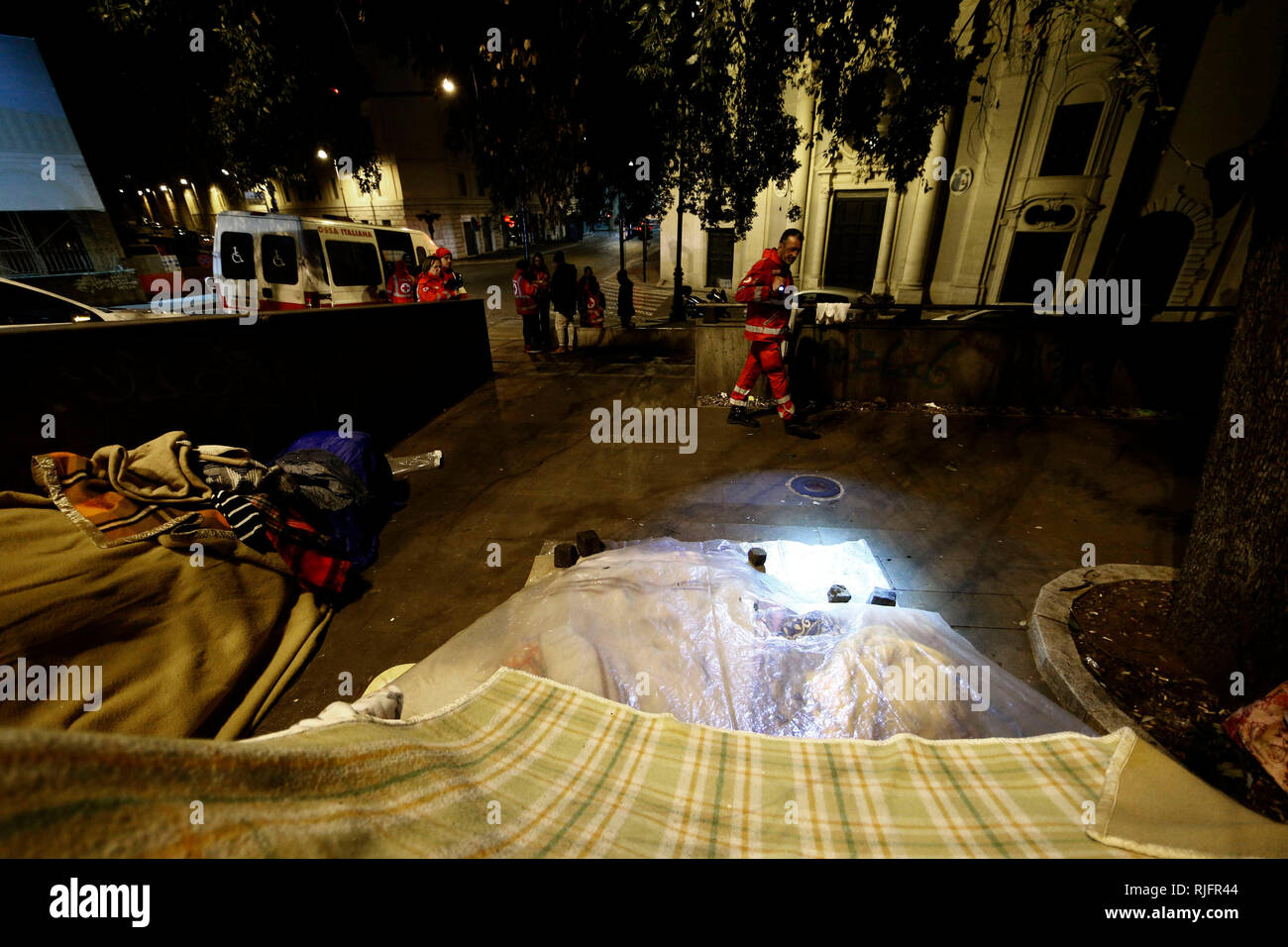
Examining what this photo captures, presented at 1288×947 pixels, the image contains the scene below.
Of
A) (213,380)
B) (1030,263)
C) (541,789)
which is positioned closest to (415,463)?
(213,380)

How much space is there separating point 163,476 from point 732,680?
3472 mm

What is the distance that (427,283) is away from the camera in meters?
8.92

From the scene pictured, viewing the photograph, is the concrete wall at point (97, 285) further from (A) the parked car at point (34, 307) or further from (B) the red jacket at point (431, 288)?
(B) the red jacket at point (431, 288)

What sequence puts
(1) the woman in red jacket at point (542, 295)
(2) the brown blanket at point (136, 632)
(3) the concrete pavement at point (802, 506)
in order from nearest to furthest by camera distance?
(2) the brown blanket at point (136, 632)
(3) the concrete pavement at point (802, 506)
(1) the woman in red jacket at point (542, 295)

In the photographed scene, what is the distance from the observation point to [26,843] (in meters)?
0.50

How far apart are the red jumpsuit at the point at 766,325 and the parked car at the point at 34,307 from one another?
306 inches

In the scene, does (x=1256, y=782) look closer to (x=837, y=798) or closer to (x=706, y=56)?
(x=837, y=798)

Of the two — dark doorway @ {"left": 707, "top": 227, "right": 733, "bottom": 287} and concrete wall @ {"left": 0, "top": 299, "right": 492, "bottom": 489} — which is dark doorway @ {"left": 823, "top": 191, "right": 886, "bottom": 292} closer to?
dark doorway @ {"left": 707, "top": 227, "right": 733, "bottom": 287}

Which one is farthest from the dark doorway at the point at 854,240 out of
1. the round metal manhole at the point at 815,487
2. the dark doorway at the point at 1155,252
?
the round metal manhole at the point at 815,487

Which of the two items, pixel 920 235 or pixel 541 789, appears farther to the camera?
pixel 920 235

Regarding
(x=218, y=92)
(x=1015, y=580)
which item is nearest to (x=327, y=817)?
(x=1015, y=580)

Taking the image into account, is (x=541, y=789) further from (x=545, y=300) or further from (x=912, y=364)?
(x=545, y=300)

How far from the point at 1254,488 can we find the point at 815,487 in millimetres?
2809

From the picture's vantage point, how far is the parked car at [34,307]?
5.97 metres
